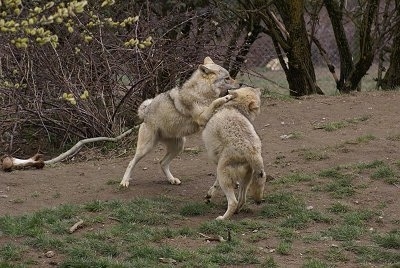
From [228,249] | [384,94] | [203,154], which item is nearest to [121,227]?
[228,249]

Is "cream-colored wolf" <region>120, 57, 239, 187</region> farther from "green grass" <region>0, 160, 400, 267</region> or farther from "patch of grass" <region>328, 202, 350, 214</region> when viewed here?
"patch of grass" <region>328, 202, 350, 214</region>

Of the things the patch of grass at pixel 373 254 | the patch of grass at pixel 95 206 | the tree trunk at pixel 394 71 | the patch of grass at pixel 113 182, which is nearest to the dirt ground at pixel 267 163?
the patch of grass at pixel 113 182

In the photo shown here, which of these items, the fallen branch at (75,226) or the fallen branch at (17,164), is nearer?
the fallen branch at (75,226)

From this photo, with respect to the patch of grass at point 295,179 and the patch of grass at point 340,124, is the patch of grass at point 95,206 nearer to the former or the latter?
the patch of grass at point 295,179

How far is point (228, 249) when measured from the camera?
6766 millimetres

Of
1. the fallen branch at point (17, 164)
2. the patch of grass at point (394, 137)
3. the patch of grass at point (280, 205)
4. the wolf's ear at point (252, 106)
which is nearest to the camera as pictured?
the patch of grass at point (280, 205)

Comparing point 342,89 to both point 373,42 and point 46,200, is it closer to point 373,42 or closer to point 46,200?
point 373,42

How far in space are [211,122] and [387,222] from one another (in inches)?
77.1

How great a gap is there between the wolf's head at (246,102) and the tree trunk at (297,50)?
227 inches

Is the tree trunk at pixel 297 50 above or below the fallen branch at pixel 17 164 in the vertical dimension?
above

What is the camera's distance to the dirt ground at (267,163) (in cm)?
867

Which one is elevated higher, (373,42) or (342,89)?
(373,42)

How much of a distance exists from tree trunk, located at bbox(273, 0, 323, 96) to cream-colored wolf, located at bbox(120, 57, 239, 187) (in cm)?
490

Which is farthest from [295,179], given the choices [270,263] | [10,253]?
[10,253]
